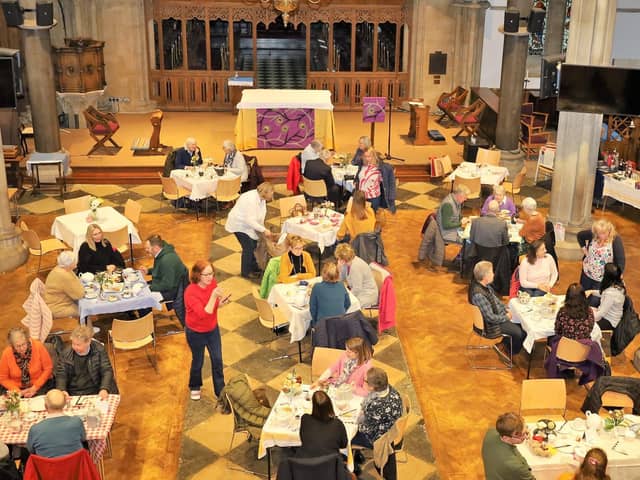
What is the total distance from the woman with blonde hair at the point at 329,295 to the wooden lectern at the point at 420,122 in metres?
8.75

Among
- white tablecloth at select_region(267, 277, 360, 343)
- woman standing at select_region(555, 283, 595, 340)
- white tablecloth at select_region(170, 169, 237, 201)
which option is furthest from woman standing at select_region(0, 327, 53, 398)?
white tablecloth at select_region(170, 169, 237, 201)

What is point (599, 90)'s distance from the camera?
10.4 m

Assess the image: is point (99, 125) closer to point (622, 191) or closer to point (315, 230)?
point (315, 230)

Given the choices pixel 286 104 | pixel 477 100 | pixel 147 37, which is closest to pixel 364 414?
pixel 286 104

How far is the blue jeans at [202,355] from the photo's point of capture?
25.2 ft

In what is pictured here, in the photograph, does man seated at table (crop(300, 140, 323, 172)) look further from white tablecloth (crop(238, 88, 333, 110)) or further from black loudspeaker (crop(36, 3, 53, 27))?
black loudspeaker (crop(36, 3, 53, 27))

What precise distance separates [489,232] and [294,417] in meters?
4.33

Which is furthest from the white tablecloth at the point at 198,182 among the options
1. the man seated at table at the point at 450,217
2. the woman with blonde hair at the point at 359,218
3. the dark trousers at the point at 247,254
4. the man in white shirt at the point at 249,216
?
the man seated at table at the point at 450,217

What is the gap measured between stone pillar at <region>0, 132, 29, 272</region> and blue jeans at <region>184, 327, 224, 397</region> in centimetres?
413

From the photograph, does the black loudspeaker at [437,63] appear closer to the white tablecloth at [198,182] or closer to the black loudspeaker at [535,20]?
the black loudspeaker at [535,20]

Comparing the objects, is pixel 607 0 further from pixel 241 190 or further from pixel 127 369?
pixel 127 369

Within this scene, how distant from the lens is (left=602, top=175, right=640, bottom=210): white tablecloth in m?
12.6

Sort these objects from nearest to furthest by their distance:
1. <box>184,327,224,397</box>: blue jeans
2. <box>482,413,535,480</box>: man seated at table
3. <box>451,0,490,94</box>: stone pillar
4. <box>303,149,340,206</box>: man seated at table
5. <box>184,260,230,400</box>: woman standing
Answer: <box>482,413,535,480</box>: man seated at table → <box>184,260,230,400</box>: woman standing → <box>184,327,224,397</box>: blue jeans → <box>303,149,340,206</box>: man seated at table → <box>451,0,490,94</box>: stone pillar

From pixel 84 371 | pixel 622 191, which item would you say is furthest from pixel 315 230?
pixel 622 191
